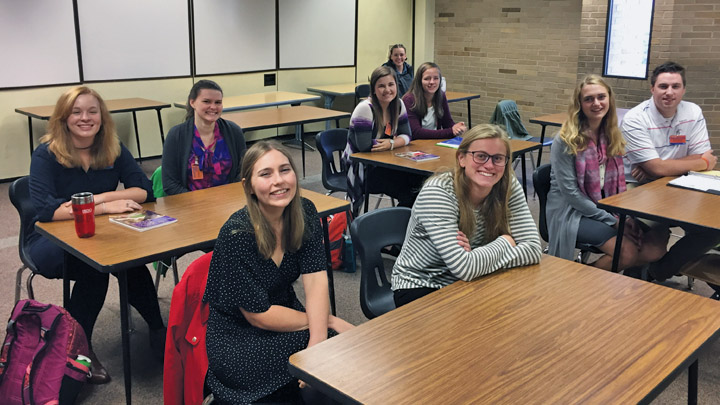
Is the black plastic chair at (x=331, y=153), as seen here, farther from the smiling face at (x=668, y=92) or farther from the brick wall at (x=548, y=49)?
the brick wall at (x=548, y=49)

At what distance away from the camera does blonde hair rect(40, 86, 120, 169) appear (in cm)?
273

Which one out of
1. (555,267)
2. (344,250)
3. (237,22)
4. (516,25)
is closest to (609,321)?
(555,267)

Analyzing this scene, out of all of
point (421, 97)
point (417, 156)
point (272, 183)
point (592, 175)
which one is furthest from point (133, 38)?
point (272, 183)

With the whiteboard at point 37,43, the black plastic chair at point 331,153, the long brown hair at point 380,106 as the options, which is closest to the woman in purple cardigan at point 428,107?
the long brown hair at point 380,106

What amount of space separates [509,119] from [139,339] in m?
4.01

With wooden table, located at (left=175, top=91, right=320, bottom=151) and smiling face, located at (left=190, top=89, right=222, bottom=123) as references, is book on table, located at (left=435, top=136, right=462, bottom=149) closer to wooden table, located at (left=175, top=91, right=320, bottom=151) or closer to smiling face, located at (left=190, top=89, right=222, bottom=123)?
smiling face, located at (left=190, top=89, right=222, bottom=123)

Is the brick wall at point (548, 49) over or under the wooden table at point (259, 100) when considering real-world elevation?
over

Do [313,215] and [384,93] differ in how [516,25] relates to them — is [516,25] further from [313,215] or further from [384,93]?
[313,215]

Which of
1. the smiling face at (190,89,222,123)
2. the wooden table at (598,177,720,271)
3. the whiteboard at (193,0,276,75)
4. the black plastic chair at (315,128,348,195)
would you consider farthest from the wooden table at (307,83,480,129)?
the wooden table at (598,177,720,271)

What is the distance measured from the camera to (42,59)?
19.9 ft

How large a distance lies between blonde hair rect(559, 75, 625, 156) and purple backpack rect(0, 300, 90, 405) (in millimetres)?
2439

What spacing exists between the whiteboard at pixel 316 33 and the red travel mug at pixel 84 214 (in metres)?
5.78

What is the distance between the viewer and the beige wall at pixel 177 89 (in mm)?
6102

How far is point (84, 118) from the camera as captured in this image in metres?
2.75
